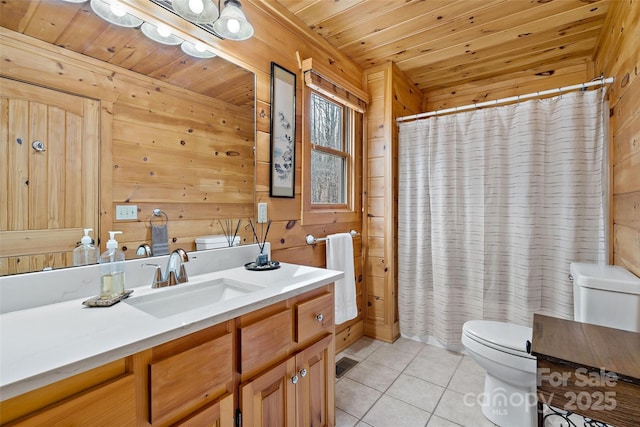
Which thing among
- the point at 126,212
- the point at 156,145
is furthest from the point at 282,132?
the point at 126,212

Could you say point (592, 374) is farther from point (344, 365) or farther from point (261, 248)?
point (344, 365)

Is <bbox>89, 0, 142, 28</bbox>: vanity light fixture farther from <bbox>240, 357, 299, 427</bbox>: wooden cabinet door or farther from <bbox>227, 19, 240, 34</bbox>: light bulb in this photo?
<bbox>240, 357, 299, 427</bbox>: wooden cabinet door

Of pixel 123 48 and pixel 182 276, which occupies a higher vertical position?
pixel 123 48

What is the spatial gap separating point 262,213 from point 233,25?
92 cm

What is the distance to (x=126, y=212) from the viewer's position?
112cm

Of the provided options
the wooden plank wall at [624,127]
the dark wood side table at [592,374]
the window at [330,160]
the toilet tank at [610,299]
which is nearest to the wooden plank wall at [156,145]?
the window at [330,160]

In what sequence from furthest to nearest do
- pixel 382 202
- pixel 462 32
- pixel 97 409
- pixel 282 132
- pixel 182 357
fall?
1. pixel 382 202
2. pixel 462 32
3. pixel 282 132
4. pixel 182 357
5. pixel 97 409

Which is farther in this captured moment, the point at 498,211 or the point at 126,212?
the point at 498,211

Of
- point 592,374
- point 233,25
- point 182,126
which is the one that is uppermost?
point 233,25

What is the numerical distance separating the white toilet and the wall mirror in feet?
5.05

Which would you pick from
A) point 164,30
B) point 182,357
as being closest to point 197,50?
point 164,30

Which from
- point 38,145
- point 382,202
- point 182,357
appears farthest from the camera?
point 382,202

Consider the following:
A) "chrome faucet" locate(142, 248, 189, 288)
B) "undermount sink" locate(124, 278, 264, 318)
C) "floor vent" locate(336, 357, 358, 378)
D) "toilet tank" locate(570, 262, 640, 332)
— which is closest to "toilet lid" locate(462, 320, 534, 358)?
"toilet tank" locate(570, 262, 640, 332)

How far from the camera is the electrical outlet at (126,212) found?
110 cm
